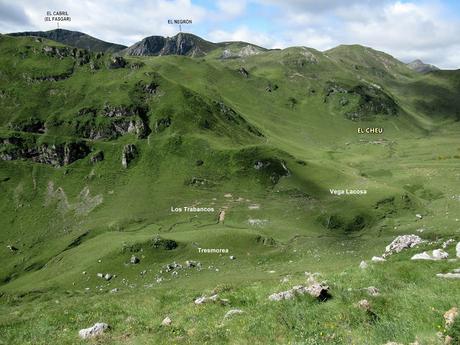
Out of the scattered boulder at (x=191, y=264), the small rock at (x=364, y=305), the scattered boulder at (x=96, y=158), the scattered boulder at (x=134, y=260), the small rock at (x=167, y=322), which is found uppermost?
the small rock at (x=364, y=305)

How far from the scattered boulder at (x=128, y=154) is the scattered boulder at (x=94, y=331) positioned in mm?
149869

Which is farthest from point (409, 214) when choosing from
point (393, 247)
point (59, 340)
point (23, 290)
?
point (59, 340)

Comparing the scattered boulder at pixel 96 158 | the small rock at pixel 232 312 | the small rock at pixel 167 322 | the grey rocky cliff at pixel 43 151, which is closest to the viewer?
the small rock at pixel 232 312

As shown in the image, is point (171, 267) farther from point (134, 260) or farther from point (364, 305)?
point (364, 305)

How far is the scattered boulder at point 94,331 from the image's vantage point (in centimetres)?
2431

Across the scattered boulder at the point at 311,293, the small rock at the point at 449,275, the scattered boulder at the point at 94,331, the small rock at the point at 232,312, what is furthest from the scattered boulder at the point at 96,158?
the small rock at the point at 449,275

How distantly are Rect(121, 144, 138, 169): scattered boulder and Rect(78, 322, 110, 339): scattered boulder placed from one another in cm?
14987

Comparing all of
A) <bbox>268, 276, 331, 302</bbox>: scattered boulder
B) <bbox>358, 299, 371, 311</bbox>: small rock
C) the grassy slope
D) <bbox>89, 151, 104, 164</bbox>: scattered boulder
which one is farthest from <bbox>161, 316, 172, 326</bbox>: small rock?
<bbox>89, 151, 104, 164</bbox>: scattered boulder

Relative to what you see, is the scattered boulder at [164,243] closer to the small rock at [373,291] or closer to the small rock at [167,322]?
the small rock at [167,322]

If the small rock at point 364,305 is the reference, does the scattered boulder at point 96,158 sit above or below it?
below

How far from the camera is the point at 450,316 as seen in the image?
15.5m

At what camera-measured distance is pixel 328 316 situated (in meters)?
19.4

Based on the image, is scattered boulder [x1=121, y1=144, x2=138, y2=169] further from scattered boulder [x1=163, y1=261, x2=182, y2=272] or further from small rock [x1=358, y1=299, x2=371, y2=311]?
small rock [x1=358, y1=299, x2=371, y2=311]

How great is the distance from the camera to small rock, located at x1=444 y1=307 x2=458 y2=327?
15.0m
